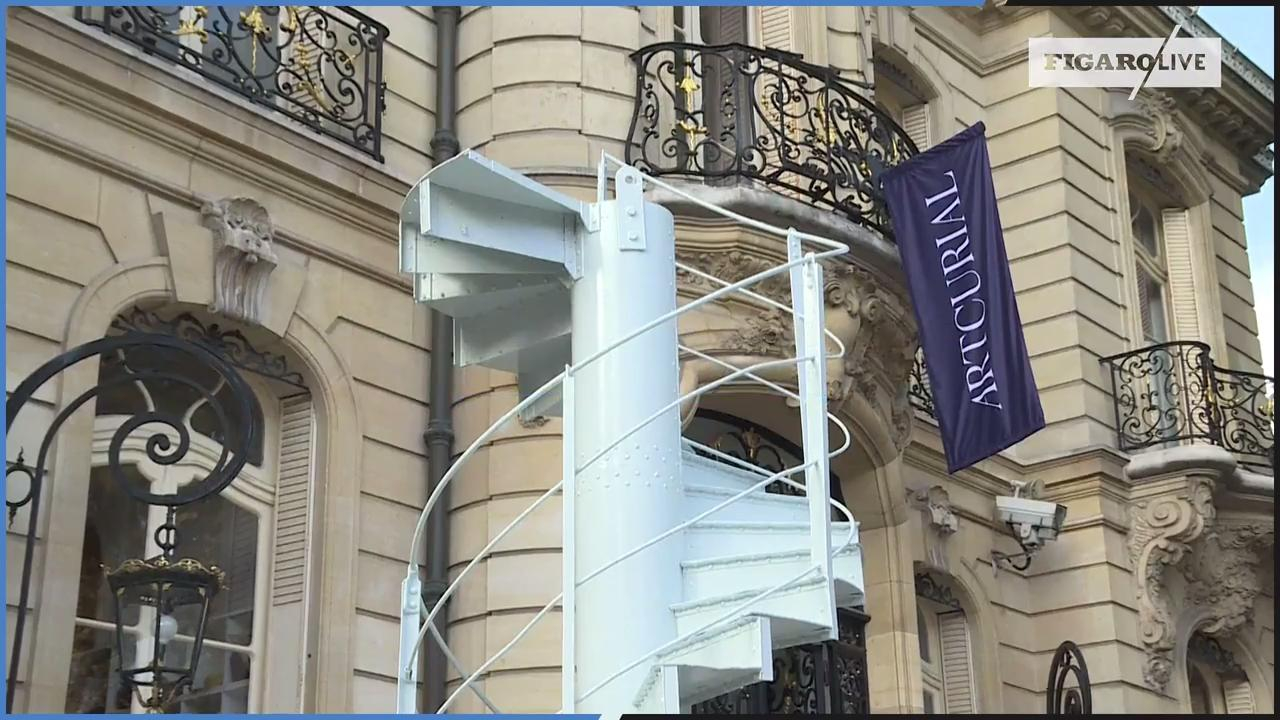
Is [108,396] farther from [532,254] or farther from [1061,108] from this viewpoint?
[1061,108]

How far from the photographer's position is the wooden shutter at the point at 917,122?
1380 centimetres

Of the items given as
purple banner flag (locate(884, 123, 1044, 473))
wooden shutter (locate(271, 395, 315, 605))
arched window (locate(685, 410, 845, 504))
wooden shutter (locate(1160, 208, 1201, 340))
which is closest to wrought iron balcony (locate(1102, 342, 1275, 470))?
wooden shutter (locate(1160, 208, 1201, 340))

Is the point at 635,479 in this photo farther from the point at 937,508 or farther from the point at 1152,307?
the point at 1152,307

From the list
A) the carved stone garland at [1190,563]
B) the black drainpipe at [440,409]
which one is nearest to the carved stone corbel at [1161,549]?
the carved stone garland at [1190,563]

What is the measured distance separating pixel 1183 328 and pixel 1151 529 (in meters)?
3.17

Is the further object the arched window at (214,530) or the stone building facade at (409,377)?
the stone building facade at (409,377)

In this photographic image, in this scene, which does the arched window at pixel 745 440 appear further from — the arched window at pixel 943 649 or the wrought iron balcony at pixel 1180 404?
the wrought iron balcony at pixel 1180 404

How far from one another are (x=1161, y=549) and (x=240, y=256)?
26.1 feet

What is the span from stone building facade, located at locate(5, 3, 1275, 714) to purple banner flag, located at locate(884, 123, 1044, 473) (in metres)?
0.21

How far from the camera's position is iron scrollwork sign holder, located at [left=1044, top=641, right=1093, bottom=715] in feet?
36.2

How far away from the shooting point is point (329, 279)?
8688 millimetres

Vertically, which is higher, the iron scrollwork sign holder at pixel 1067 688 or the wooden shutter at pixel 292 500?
the wooden shutter at pixel 292 500

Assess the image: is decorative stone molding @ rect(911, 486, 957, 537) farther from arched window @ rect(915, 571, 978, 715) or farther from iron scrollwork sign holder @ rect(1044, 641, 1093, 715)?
iron scrollwork sign holder @ rect(1044, 641, 1093, 715)

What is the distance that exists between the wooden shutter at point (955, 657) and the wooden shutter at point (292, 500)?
5.58m
